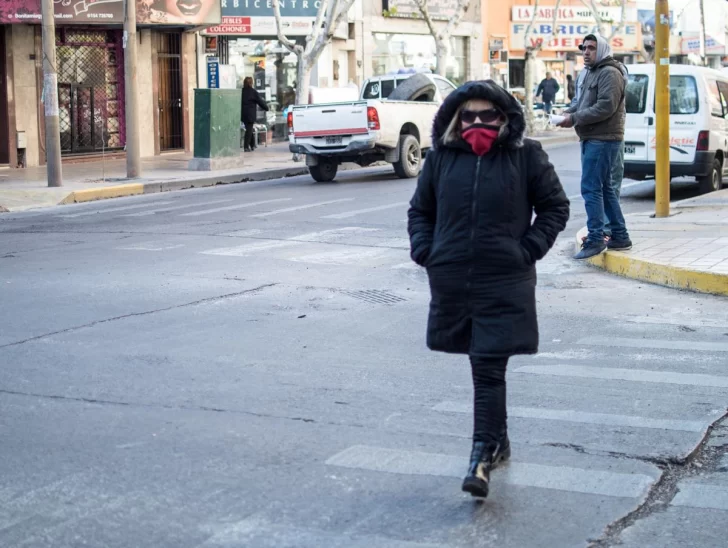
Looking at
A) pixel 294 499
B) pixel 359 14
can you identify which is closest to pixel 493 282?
pixel 294 499

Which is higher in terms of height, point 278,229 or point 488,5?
point 488,5

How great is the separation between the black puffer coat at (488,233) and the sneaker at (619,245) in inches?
261

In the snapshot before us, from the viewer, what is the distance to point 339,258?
39.3 feet

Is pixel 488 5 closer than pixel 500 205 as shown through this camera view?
No

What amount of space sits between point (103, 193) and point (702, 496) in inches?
651

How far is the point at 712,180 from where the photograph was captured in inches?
690

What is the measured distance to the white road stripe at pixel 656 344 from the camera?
7766 mm

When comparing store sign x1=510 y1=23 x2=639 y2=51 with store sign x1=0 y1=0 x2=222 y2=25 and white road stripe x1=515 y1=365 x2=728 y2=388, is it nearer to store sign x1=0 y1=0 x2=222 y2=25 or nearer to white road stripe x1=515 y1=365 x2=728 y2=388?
store sign x1=0 y1=0 x2=222 y2=25

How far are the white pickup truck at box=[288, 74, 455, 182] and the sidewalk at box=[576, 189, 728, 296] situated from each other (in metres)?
8.06

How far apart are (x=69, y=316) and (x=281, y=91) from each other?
27.5m

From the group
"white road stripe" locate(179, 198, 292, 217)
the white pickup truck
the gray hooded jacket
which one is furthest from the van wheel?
the gray hooded jacket

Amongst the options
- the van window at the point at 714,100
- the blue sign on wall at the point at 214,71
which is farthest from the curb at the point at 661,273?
the blue sign on wall at the point at 214,71

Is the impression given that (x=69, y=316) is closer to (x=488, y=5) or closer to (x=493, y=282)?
(x=493, y=282)

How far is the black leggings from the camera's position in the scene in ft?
16.0
